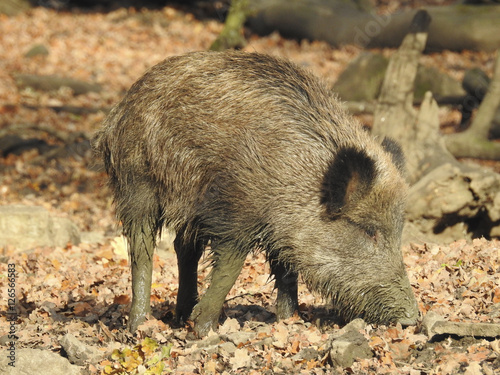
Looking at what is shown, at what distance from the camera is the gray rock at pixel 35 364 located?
4.68 meters

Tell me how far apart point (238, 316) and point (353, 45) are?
13.5 meters

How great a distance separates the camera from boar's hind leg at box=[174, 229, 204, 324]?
237 inches

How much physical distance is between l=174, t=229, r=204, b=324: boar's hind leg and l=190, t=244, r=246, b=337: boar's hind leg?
0.66 metres

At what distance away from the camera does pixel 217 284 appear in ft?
17.5

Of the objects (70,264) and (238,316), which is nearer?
(238,316)

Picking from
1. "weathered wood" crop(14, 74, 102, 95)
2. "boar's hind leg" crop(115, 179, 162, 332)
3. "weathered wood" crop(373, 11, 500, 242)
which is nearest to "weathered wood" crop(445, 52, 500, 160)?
"weathered wood" crop(373, 11, 500, 242)

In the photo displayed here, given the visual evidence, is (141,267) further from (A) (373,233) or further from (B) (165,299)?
(A) (373,233)

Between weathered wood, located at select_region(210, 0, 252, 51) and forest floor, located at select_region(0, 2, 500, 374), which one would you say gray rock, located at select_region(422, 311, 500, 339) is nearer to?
forest floor, located at select_region(0, 2, 500, 374)

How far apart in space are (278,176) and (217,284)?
3.22ft

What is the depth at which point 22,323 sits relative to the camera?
20.3 ft

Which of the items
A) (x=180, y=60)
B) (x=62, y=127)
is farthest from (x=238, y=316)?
(x=62, y=127)

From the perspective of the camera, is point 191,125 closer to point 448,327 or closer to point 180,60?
point 180,60

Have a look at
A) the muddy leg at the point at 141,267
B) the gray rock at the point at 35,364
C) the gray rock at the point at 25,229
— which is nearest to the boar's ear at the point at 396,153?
the muddy leg at the point at 141,267

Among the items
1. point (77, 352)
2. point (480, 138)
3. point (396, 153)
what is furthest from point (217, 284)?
point (480, 138)
